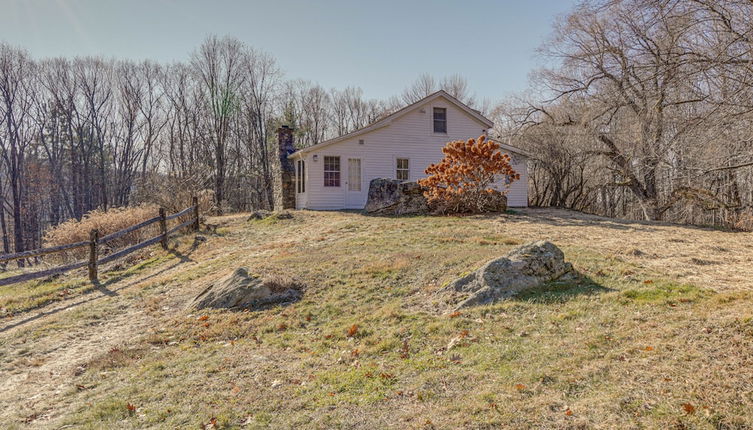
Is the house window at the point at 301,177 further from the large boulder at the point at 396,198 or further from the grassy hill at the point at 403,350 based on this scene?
the grassy hill at the point at 403,350

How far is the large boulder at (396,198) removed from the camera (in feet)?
50.8

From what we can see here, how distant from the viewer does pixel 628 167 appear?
1625 centimetres

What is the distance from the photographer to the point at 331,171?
18484 mm

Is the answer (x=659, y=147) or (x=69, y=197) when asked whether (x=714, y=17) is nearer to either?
(x=659, y=147)

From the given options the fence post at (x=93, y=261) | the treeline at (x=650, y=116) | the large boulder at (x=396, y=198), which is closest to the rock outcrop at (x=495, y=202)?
Answer: the large boulder at (x=396, y=198)

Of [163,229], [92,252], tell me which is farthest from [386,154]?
[92,252]

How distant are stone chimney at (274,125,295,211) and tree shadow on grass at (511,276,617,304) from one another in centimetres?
1604

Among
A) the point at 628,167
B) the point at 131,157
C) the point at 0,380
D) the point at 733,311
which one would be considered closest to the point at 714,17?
the point at 733,311

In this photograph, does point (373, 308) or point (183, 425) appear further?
point (373, 308)

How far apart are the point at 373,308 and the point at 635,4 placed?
5.16 m

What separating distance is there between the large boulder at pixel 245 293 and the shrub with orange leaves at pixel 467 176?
8.39 meters

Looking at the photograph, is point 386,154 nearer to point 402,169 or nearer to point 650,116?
point 402,169

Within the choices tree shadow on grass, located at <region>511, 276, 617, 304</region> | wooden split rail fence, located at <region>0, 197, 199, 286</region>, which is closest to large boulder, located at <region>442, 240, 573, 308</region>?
tree shadow on grass, located at <region>511, 276, 617, 304</region>

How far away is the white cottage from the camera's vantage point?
60.3 feet
